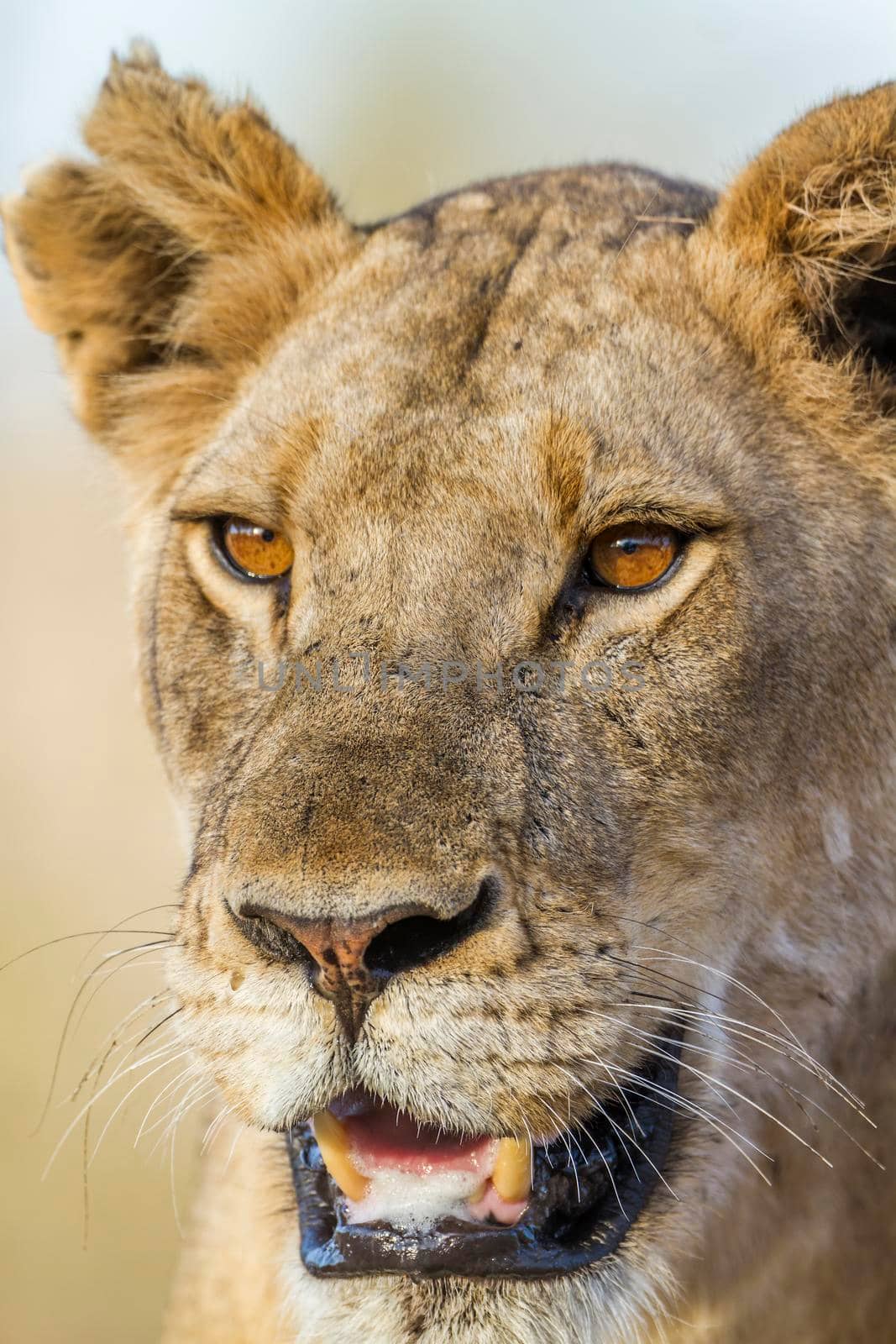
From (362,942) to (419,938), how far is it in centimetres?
11

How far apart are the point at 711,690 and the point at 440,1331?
3.59 feet

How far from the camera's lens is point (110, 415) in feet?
11.5

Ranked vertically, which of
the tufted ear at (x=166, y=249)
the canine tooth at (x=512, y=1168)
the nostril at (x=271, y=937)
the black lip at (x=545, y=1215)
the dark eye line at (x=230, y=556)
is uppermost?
the tufted ear at (x=166, y=249)

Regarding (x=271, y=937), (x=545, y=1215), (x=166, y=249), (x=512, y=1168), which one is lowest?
(x=545, y=1215)

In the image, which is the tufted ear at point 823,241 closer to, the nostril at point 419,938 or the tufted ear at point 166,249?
the tufted ear at point 166,249

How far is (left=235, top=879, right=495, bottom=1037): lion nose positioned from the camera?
6.66 feet

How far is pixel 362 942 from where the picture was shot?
2.02m

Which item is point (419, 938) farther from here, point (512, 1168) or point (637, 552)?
point (637, 552)

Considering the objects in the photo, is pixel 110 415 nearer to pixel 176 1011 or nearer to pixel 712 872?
pixel 176 1011

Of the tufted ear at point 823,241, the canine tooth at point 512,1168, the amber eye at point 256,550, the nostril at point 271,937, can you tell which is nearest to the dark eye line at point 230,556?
the amber eye at point 256,550

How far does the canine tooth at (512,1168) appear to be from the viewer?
226 centimetres

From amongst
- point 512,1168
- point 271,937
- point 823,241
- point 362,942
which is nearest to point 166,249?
point 823,241

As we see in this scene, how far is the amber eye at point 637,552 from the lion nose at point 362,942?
2.17 ft

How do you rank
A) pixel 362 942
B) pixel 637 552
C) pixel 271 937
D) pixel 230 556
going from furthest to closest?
pixel 230 556 → pixel 637 552 → pixel 271 937 → pixel 362 942
